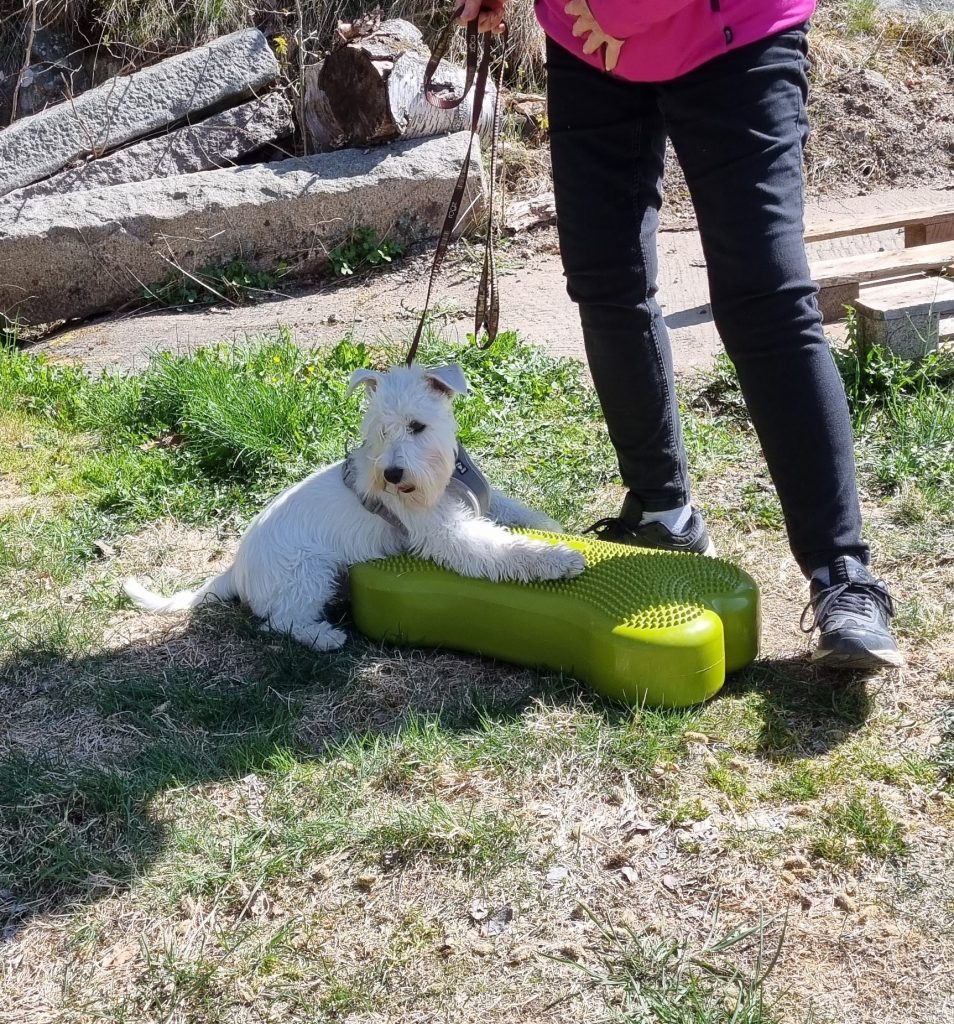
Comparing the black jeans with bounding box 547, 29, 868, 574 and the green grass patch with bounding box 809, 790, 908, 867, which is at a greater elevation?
the black jeans with bounding box 547, 29, 868, 574

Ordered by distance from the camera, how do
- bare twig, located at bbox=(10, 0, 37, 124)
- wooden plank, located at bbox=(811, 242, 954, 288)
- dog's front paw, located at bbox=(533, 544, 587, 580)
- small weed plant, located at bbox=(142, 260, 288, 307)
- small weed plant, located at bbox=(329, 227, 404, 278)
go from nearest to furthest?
dog's front paw, located at bbox=(533, 544, 587, 580)
wooden plank, located at bbox=(811, 242, 954, 288)
small weed plant, located at bbox=(142, 260, 288, 307)
small weed plant, located at bbox=(329, 227, 404, 278)
bare twig, located at bbox=(10, 0, 37, 124)

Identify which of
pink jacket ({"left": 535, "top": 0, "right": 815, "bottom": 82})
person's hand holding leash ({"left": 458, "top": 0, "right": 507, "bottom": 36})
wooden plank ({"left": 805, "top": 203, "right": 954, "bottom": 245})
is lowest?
wooden plank ({"left": 805, "top": 203, "right": 954, "bottom": 245})

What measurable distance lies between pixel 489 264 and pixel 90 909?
227 centimetres

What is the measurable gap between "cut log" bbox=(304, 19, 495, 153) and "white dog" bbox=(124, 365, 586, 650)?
426 cm

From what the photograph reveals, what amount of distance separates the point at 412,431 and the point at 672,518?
88 centimetres

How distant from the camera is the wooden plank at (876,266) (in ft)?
17.8

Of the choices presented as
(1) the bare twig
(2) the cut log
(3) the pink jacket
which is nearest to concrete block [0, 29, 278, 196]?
(2) the cut log

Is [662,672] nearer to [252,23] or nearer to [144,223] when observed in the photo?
[144,223]

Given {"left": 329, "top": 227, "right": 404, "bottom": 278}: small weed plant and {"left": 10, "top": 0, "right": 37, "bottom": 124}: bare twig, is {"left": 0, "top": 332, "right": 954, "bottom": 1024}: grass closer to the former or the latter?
{"left": 329, "top": 227, "right": 404, "bottom": 278}: small weed plant

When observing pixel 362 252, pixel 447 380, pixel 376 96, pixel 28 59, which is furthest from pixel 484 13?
pixel 28 59

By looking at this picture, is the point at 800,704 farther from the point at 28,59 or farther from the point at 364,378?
the point at 28,59

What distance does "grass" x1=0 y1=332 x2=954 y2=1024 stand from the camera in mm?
2262

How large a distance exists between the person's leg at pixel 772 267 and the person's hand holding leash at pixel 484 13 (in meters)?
0.69

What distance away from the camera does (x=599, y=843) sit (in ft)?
8.50
